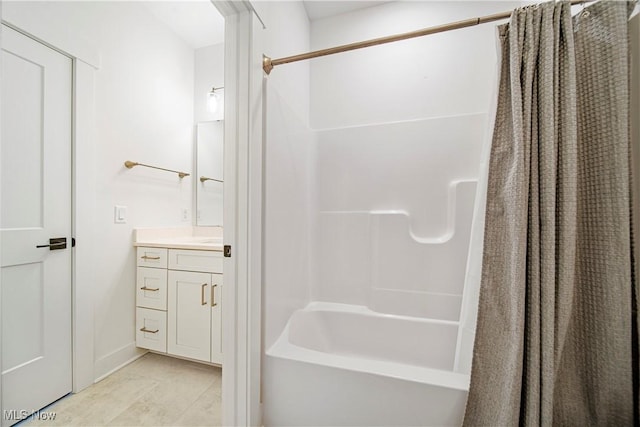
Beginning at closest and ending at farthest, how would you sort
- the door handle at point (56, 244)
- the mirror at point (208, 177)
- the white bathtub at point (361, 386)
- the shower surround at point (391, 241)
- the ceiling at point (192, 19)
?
the white bathtub at point (361, 386), the door handle at point (56, 244), the shower surround at point (391, 241), the ceiling at point (192, 19), the mirror at point (208, 177)

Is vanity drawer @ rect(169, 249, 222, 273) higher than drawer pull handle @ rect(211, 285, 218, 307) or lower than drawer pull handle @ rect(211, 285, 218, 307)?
higher

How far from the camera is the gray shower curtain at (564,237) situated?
80cm

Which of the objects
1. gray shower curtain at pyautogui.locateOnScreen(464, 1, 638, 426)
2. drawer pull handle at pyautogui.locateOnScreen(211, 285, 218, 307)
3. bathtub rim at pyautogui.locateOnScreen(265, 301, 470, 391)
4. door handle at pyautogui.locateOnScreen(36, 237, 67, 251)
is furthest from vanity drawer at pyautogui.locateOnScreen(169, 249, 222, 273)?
gray shower curtain at pyautogui.locateOnScreen(464, 1, 638, 426)

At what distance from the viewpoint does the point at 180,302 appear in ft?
5.77

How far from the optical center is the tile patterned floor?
4.39 feet

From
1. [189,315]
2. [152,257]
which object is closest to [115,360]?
[189,315]

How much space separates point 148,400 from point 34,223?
3.75 feet

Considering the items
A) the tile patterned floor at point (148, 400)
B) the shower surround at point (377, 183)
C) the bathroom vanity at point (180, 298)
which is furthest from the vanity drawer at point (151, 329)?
Result: the shower surround at point (377, 183)

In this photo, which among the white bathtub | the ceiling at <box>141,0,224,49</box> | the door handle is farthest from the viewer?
the ceiling at <box>141,0,224,49</box>

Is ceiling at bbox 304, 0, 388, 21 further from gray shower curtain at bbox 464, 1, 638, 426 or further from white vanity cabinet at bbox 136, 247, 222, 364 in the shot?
white vanity cabinet at bbox 136, 247, 222, 364

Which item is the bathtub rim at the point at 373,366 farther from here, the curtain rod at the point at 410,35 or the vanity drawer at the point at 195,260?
the curtain rod at the point at 410,35

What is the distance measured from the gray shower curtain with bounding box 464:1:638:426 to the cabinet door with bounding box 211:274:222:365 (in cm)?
139

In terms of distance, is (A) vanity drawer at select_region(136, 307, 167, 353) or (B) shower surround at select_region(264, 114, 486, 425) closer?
(B) shower surround at select_region(264, 114, 486, 425)

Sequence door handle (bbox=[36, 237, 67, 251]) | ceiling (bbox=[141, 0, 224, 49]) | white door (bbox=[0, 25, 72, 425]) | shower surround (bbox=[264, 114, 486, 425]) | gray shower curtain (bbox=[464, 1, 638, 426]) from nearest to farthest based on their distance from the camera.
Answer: gray shower curtain (bbox=[464, 1, 638, 426]) → white door (bbox=[0, 25, 72, 425]) → door handle (bbox=[36, 237, 67, 251]) → shower surround (bbox=[264, 114, 486, 425]) → ceiling (bbox=[141, 0, 224, 49])
